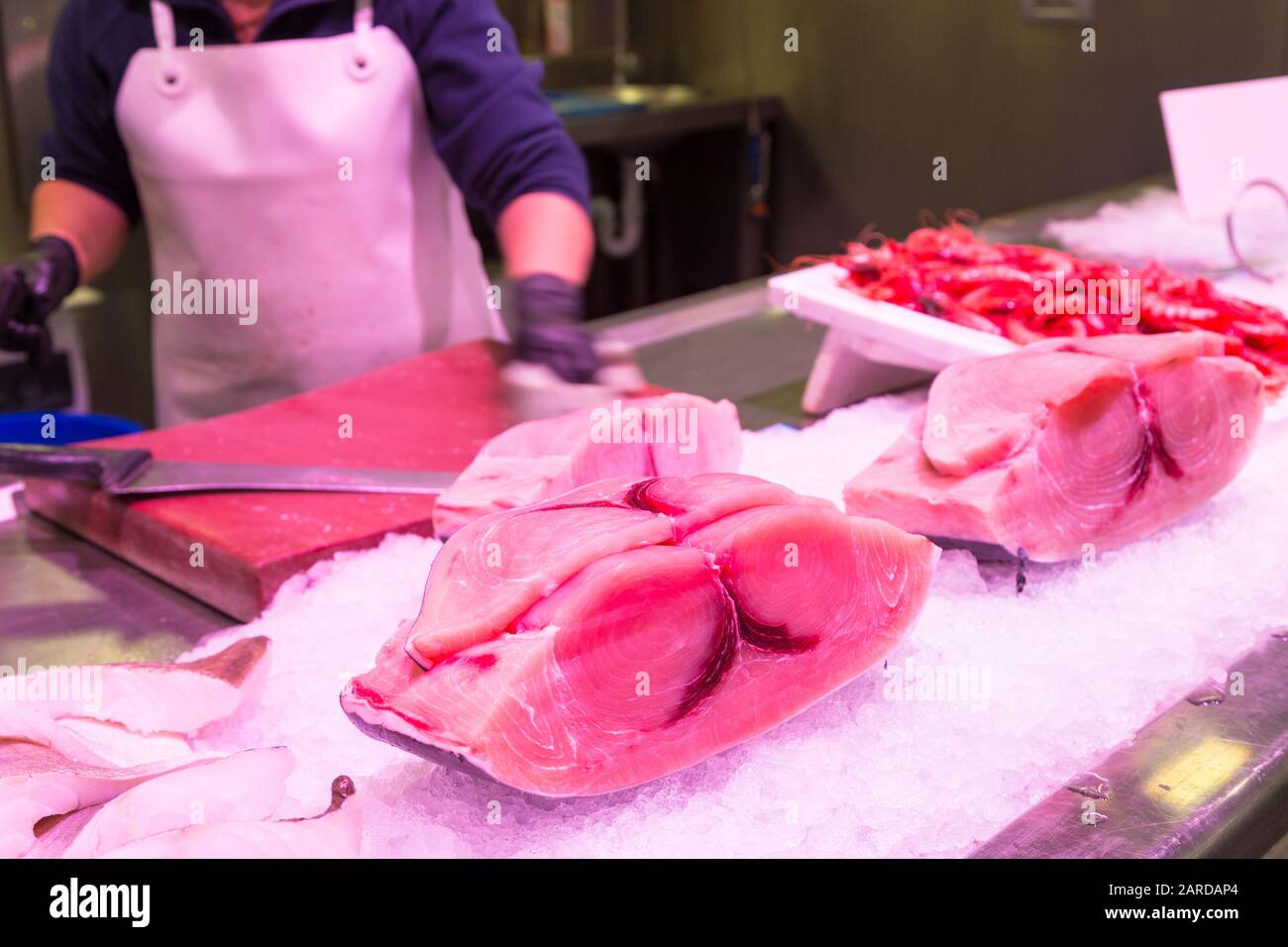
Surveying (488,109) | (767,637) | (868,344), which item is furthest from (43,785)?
(488,109)

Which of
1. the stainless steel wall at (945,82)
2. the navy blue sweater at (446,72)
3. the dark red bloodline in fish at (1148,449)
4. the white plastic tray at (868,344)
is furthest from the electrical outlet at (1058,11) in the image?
the dark red bloodline in fish at (1148,449)

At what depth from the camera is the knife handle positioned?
1698 millimetres

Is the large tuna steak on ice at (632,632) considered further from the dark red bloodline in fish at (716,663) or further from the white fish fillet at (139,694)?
the white fish fillet at (139,694)

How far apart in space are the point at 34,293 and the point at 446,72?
94cm

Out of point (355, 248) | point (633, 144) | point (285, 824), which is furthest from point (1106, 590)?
point (633, 144)

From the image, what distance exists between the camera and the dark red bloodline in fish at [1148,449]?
5.03 ft

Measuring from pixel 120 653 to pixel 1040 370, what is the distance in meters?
1.11

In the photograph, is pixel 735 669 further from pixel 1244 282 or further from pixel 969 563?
pixel 1244 282

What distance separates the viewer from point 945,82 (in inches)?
228

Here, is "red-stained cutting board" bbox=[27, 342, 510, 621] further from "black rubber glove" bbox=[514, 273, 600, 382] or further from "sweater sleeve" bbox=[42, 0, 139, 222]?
"sweater sleeve" bbox=[42, 0, 139, 222]

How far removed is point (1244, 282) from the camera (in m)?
2.65

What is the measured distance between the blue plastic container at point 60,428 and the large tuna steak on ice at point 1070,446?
4.59 feet

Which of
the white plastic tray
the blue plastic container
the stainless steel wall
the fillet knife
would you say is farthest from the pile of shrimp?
the stainless steel wall

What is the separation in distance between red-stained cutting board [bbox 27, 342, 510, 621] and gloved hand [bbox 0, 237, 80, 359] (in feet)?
2.18
